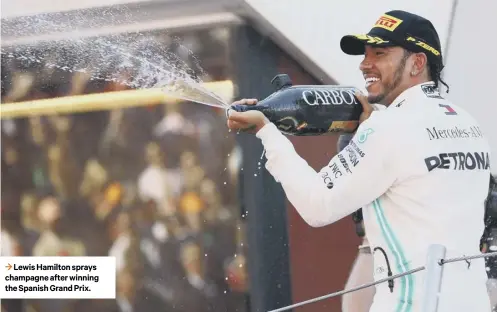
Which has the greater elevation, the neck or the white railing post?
the neck

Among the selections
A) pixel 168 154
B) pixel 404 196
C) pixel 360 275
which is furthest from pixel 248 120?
pixel 168 154

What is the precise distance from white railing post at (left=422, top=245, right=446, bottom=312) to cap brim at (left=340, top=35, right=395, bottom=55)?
0.61m

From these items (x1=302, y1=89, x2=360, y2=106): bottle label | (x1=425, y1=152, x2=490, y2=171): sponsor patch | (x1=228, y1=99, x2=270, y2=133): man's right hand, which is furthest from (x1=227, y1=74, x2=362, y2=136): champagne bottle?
(x1=425, y1=152, x2=490, y2=171): sponsor patch

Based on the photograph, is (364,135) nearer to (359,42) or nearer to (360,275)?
(359,42)

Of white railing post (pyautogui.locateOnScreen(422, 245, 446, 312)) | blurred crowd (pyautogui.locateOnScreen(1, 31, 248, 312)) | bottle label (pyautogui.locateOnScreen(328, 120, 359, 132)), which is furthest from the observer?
blurred crowd (pyautogui.locateOnScreen(1, 31, 248, 312))

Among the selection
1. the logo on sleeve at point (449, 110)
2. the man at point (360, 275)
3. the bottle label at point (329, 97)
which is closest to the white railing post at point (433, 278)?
the logo on sleeve at point (449, 110)

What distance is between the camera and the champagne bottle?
7.82 feet

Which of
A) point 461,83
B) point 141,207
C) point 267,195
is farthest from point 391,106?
point 141,207

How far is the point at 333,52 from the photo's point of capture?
11.1 feet

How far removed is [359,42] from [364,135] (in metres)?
0.39

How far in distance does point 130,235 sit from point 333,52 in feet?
3.56

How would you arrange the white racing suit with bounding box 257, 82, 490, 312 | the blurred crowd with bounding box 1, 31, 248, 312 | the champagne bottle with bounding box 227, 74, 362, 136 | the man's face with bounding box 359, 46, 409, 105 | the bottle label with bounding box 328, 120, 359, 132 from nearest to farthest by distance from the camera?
the white racing suit with bounding box 257, 82, 490, 312, the man's face with bounding box 359, 46, 409, 105, the champagne bottle with bounding box 227, 74, 362, 136, the bottle label with bounding box 328, 120, 359, 132, the blurred crowd with bounding box 1, 31, 248, 312

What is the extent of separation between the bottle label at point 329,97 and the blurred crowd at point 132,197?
3.51 ft

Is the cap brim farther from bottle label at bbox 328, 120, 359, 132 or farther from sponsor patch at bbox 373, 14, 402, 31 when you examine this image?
bottle label at bbox 328, 120, 359, 132
